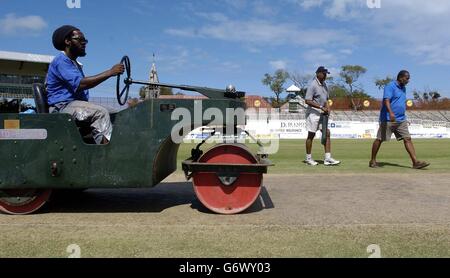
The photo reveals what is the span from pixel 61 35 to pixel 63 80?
0.53 meters

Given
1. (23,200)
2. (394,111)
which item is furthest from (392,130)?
(23,200)

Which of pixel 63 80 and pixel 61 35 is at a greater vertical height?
pixel 61 35

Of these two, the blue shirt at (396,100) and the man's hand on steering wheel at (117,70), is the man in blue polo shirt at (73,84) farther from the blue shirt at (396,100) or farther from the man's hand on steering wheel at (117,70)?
the blue shirt at (396,100)

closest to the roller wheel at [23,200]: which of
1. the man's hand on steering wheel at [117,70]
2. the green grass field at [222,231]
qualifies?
the green grass field at [222,231]

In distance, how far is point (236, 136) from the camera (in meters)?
5.02

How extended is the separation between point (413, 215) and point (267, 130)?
24787 mm

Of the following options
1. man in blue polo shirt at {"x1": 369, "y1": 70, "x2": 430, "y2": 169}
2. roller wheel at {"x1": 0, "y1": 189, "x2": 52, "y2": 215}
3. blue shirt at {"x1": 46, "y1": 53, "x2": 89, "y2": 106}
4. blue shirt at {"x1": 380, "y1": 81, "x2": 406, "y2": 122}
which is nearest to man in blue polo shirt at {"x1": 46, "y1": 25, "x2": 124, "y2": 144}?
blue shirt at {"x1": 46, "y1": 53, "x2": 89, "y2": 106}

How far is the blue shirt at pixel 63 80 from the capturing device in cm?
475

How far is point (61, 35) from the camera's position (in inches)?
196

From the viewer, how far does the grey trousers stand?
185 inches

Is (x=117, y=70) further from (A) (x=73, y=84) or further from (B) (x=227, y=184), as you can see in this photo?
(B) (x=227, y=184)

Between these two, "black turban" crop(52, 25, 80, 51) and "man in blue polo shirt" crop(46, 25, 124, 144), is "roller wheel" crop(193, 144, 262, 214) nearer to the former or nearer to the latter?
"man in blue polo shirt" crop(46, 25, 124, 144)

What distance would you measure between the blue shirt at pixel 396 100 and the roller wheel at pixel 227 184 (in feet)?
16.3
